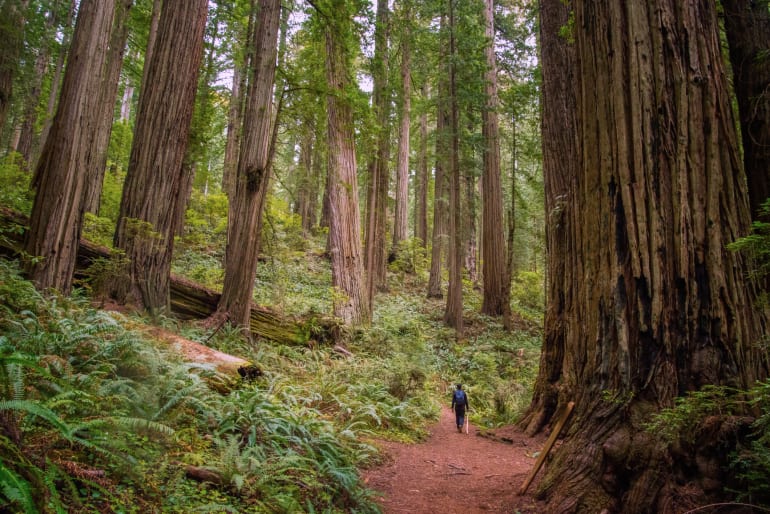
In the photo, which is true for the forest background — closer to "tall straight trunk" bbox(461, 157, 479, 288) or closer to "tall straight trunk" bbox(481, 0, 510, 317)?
"tall straight trunk" bbox(481, 0, 510, 317)

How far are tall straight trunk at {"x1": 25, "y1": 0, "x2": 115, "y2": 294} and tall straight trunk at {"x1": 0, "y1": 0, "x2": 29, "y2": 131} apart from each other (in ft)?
12.7

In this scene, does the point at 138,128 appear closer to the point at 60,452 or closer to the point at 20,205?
the point at 20,205

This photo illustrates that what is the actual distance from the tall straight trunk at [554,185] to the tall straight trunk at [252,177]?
5.11m

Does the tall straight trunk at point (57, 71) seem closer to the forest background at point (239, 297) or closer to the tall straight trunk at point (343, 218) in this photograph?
the forest background at point (239, 297)

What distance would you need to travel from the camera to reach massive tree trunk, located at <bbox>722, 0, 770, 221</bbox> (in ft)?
14.3

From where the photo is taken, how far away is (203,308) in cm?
856

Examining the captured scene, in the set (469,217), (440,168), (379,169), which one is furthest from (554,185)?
(440,168)

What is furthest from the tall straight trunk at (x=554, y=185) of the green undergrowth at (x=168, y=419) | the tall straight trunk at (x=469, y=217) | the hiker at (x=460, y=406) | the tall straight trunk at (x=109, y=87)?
the tall straight trunk at (x=109, y=87)

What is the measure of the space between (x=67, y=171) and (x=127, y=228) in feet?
3.86

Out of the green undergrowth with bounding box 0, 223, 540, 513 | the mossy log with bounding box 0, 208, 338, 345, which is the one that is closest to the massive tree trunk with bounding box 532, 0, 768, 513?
the green undergrowth with bounding box 0, 223, 540, 513

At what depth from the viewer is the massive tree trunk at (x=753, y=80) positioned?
437cm

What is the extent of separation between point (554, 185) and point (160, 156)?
21.8 ft

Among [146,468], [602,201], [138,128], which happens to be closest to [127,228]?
[138,128]

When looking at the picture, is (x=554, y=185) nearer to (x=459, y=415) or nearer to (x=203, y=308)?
A: (x=459, y=415)
